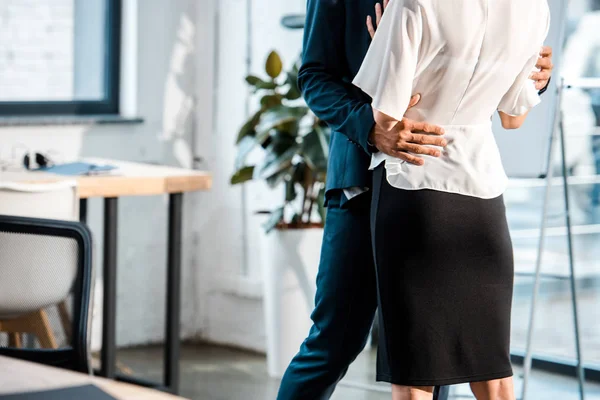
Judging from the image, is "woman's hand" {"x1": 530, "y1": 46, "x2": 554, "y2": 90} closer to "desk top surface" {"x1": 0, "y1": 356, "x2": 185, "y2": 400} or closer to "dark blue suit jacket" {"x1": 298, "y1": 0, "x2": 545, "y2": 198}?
"dark blue suit jacket" {"x1": 298, "y1": 0, "x2": 545, "y2": 198}

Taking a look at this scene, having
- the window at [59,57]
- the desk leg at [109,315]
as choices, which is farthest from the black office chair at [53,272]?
the window at [59,57]

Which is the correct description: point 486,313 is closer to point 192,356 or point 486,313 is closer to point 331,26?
point 331,26

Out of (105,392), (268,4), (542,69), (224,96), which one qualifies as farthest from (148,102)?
(105,392)

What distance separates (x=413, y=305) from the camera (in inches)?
72.4

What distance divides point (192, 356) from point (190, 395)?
0.66 m

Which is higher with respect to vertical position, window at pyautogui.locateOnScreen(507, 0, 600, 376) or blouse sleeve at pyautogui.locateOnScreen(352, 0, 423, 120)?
blouse sleeve at pyautogui.locateOnScreen(352, 0, 423, 120)

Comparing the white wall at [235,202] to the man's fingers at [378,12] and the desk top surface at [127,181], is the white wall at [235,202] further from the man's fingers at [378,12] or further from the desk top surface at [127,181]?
the man's fingers at [378,12]

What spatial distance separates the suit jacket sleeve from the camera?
2018 millimetres

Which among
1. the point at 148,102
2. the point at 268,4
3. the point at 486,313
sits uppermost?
the point at 268,4

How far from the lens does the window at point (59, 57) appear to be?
13.5 feet

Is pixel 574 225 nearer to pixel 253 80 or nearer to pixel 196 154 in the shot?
pixel 253 80

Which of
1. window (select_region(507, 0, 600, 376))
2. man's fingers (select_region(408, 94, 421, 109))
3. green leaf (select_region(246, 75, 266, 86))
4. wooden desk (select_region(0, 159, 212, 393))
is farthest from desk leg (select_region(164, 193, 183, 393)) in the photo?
man's fingers (select_region(408, 94, 421, 109))

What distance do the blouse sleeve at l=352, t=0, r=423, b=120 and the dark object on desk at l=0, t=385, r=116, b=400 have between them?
841 mm

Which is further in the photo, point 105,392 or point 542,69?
point 542,69
